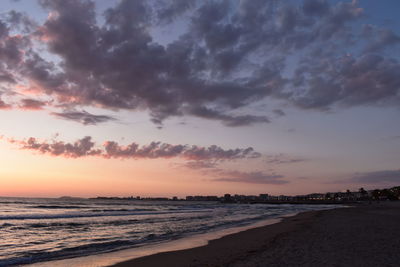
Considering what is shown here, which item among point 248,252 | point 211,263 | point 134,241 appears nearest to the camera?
point 211,263

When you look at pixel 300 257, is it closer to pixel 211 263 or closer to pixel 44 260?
pixel 211 263

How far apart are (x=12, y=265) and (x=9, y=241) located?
7.90 meters

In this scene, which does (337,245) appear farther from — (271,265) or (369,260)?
(271,265)

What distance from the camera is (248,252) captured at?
14.1m

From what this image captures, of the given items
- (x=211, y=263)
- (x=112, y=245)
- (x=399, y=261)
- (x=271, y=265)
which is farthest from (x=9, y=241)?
(x=399, y=261)

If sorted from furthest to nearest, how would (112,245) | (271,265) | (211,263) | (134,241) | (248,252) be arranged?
1. (134,241)
2. (112,245)
3. (248,252)
4. (211,263)
5. (271,265)

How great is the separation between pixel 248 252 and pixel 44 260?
851 cm

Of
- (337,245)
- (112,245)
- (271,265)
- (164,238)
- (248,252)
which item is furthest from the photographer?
(164,238)

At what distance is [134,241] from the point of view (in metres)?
19.5

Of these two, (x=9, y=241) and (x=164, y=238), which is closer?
(x=9, y=241)

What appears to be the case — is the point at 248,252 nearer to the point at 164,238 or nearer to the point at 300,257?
the point at 300,257

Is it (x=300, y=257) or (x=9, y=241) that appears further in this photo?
(x=9, y=241)

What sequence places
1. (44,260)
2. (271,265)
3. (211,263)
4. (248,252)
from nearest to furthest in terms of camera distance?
(271,265) < (211,263) < (44,260) < (248,252)

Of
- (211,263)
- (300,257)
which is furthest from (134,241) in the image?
(300,257)
